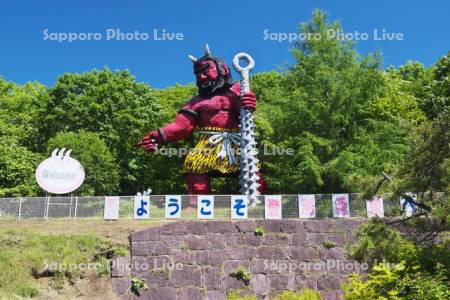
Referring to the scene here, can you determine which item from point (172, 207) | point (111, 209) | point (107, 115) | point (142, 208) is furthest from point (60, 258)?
point (107, 115)

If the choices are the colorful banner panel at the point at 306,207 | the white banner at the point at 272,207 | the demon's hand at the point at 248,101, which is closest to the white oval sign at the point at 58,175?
the demon's hand at the point at 248,101

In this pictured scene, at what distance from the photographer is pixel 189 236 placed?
17.7 metres

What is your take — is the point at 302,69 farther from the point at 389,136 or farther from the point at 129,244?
the point at 129,244

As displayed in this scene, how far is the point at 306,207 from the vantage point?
18.3 metres

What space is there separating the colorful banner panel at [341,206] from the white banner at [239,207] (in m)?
3.12

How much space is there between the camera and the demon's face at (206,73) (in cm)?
2180

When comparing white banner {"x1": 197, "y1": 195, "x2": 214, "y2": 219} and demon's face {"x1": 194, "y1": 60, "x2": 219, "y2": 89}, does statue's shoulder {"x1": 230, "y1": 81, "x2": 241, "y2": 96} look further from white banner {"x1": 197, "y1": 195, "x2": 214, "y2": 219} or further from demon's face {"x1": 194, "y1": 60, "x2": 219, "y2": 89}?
white banner {"x1": 197, "y1": 195, "x2": 214, "y2": 219}

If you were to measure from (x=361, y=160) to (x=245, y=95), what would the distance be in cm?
634

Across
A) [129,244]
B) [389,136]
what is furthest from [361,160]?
[129,244]

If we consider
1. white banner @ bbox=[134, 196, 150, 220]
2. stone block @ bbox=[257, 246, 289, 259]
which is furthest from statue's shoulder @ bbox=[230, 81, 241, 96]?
stone block @ bbox=[257, 246, 289, 259]

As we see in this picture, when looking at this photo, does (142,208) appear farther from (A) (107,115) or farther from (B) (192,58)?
(A) (107,115)

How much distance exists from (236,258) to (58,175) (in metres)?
7.64

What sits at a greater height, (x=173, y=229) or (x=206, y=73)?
(x=206, y=73)

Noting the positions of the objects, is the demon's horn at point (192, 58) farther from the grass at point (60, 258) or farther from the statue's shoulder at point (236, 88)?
the grass at point (60, 258)
